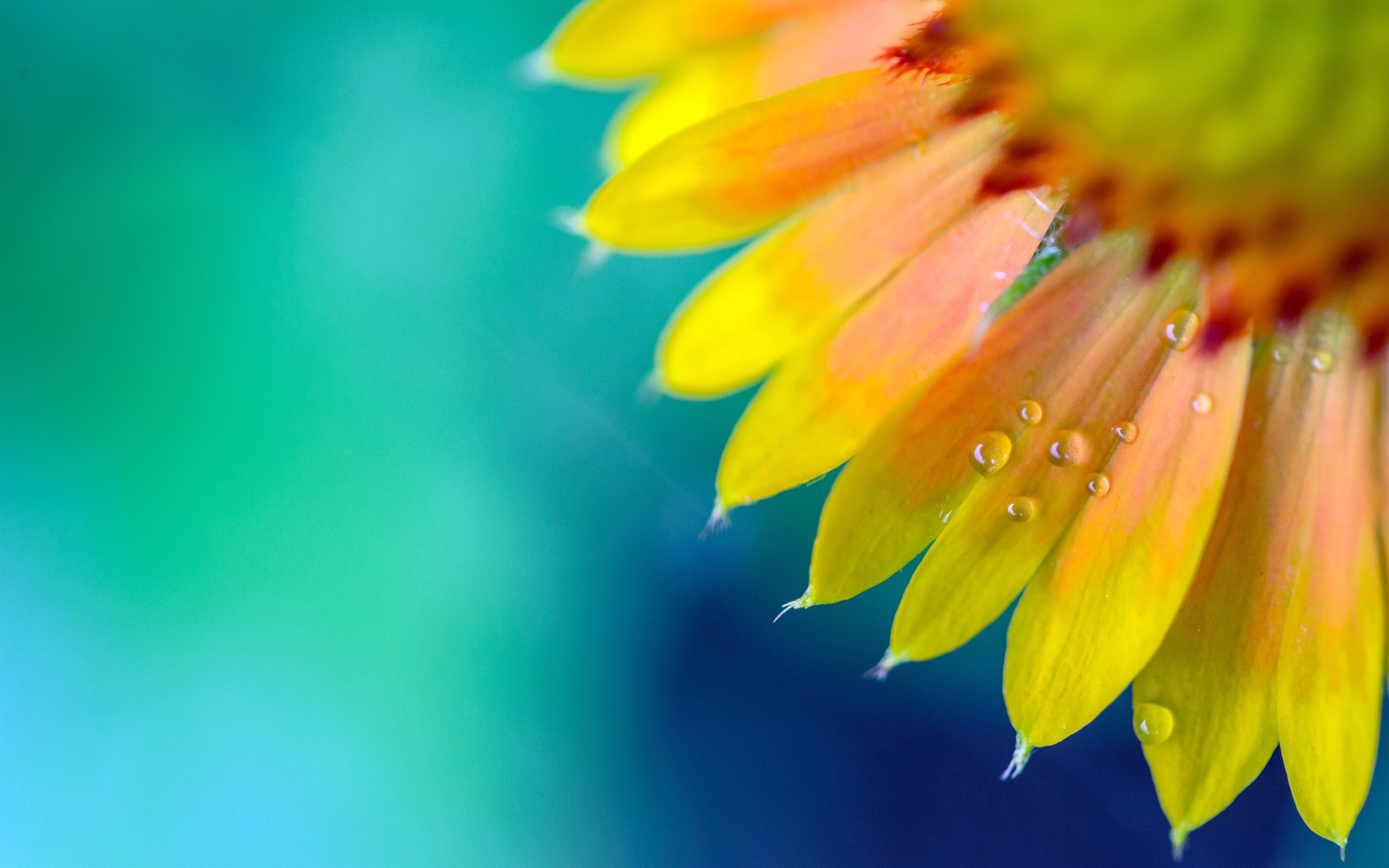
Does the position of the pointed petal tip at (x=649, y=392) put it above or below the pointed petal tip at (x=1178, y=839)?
above

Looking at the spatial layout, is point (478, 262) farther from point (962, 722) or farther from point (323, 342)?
point (962, 722)

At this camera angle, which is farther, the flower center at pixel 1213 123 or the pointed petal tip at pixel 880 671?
the pointed petal tip at pixel 880 671

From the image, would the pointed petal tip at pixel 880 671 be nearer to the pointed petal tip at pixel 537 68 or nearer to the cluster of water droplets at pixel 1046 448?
the cluster of water droplets at pixel 1046 448

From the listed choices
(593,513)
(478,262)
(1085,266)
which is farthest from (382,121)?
(1085,266)

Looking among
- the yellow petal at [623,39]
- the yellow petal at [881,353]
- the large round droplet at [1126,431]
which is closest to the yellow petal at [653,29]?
the yellow petal at [623,39]

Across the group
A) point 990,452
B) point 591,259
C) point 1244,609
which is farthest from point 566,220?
point 1244,609

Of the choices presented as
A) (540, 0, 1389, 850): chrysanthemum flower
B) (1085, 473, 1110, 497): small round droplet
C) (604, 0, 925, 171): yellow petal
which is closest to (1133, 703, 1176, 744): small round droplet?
(540, 0, 1389, 850): chrysanthemum flower
